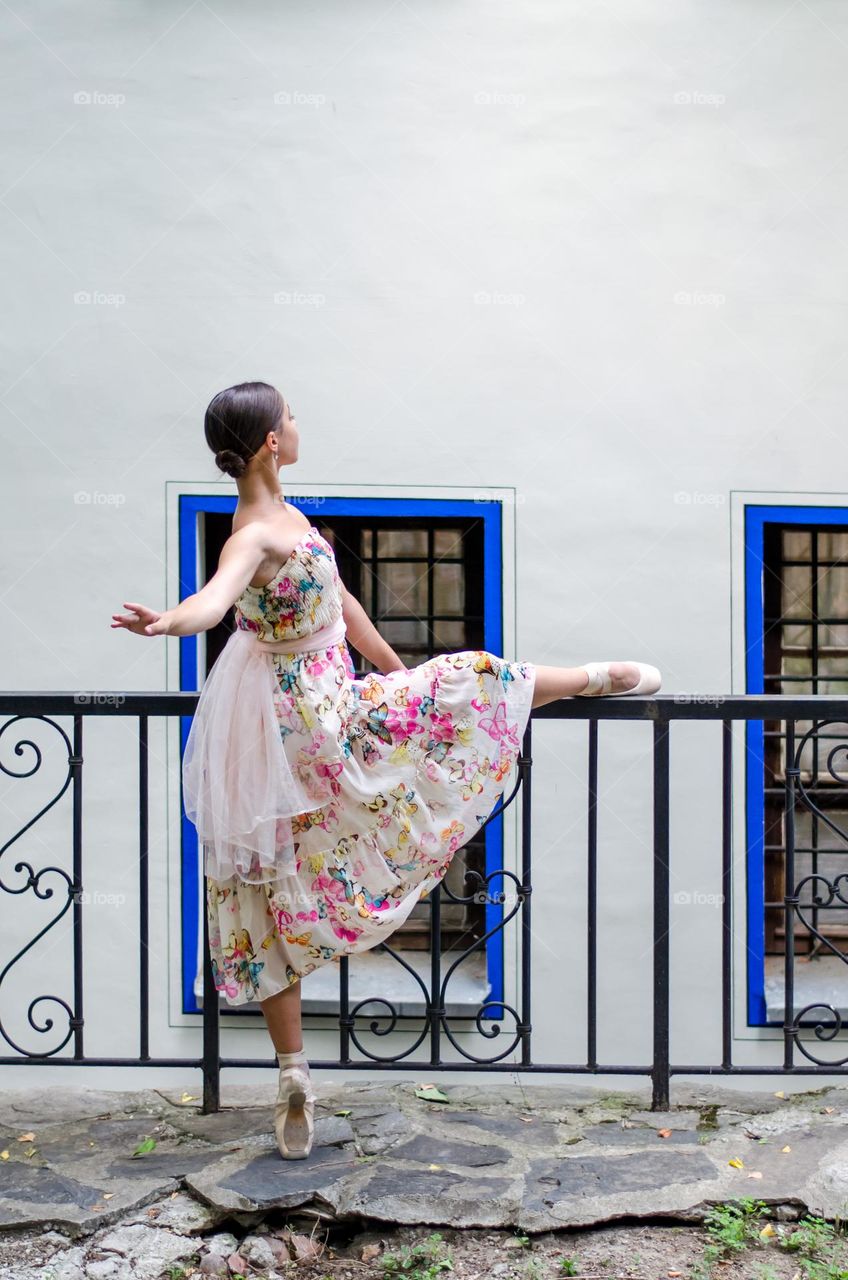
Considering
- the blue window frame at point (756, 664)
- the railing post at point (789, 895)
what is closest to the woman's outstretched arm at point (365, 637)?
the railing post at point (789, 895)

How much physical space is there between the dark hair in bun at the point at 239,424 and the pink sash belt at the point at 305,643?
0.39 metres

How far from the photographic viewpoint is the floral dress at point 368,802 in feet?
8.62

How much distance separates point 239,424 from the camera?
100 inches

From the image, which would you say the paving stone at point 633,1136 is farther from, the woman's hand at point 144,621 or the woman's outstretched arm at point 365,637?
the woman's hand at point 144,621

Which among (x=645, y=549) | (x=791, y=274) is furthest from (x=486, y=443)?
(x=791, y=274)

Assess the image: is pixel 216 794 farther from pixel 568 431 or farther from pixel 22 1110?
pixel 568 431

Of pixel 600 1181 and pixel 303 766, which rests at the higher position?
pixel 303 766

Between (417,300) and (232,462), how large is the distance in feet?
9.49

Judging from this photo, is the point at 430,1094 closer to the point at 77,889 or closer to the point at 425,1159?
the point at 425,1159

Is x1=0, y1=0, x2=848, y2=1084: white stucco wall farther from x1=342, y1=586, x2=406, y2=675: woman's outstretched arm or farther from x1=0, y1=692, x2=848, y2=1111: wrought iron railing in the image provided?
x1=342, y1=586, x2=406, y2=675: woman's outstretched arm

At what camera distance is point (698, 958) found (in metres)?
5.23

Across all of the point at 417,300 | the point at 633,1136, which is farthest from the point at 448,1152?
the point at 417,300

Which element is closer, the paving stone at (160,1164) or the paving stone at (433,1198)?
the paving stone at (433,1198)

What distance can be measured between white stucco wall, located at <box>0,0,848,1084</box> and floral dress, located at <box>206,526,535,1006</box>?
2544mm
